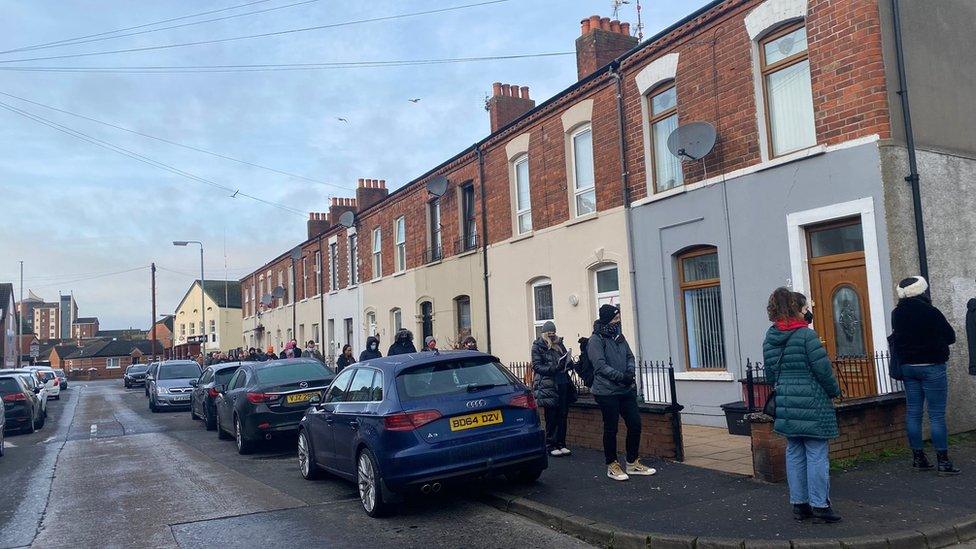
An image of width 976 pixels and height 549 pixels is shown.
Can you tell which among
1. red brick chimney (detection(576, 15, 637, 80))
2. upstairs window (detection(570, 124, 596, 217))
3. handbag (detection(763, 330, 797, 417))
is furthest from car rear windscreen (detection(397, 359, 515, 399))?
red brick chimney (detection(576, 15, 637, 80))

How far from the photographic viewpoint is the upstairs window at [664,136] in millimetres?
12719

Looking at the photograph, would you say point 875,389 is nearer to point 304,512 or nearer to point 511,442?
point 511,442

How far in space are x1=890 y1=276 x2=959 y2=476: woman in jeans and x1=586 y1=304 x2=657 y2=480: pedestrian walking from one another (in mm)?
2675

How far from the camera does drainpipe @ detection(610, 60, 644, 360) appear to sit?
1333 centimetres

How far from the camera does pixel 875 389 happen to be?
926 cm

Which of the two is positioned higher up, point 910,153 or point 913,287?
point 910,153

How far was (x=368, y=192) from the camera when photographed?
28.9 metres

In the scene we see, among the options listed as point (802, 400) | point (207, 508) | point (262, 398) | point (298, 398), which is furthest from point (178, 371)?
point (802, 400)

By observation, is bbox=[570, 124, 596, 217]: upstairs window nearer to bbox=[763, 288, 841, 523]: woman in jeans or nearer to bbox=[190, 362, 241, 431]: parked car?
bbox=[190, 362, 241, 431]: parked car

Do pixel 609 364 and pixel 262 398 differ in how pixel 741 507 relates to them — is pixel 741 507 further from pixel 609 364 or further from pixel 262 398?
pixel 262 398

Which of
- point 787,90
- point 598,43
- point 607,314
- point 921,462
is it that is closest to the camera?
point 921,462

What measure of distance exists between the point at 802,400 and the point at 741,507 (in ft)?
4.33

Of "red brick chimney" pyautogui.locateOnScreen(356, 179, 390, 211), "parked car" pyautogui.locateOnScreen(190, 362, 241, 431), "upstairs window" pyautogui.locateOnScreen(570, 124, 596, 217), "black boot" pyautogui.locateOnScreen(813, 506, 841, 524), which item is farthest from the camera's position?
"red brick chimney" pyautogui.locateOnScreen(356, 179, 390, 211)

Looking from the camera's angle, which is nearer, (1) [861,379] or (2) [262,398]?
(1) [861,379]
